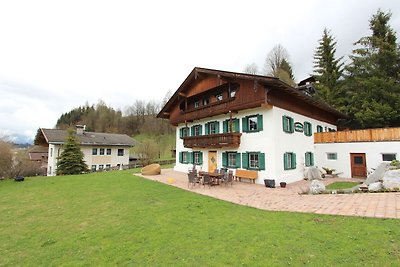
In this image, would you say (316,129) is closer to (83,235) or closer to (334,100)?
(334,100)

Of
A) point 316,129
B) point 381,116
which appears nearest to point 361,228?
point 316,129

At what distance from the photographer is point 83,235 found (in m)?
6.03

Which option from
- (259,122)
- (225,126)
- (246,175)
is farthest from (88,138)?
(259,122)

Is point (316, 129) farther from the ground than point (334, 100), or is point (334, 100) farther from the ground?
point (334, 100)

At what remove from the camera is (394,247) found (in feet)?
14.4

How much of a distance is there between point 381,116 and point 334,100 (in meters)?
5.89

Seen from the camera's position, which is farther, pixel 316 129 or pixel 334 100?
pixel 334 100

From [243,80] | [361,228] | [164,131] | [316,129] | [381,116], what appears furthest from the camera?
[164,131]

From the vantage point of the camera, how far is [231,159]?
16922mm

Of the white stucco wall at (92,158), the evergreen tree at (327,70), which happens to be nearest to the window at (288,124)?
the evergreen tree at (327,70)

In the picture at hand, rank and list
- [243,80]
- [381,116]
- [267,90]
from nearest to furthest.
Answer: [267,90] → [243,80] → [381,116]

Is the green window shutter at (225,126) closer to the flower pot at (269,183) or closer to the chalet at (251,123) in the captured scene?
the chalet at (251,123)

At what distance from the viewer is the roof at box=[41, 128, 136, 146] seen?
30.9 meters

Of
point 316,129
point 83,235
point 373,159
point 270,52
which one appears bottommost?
point 83,235
